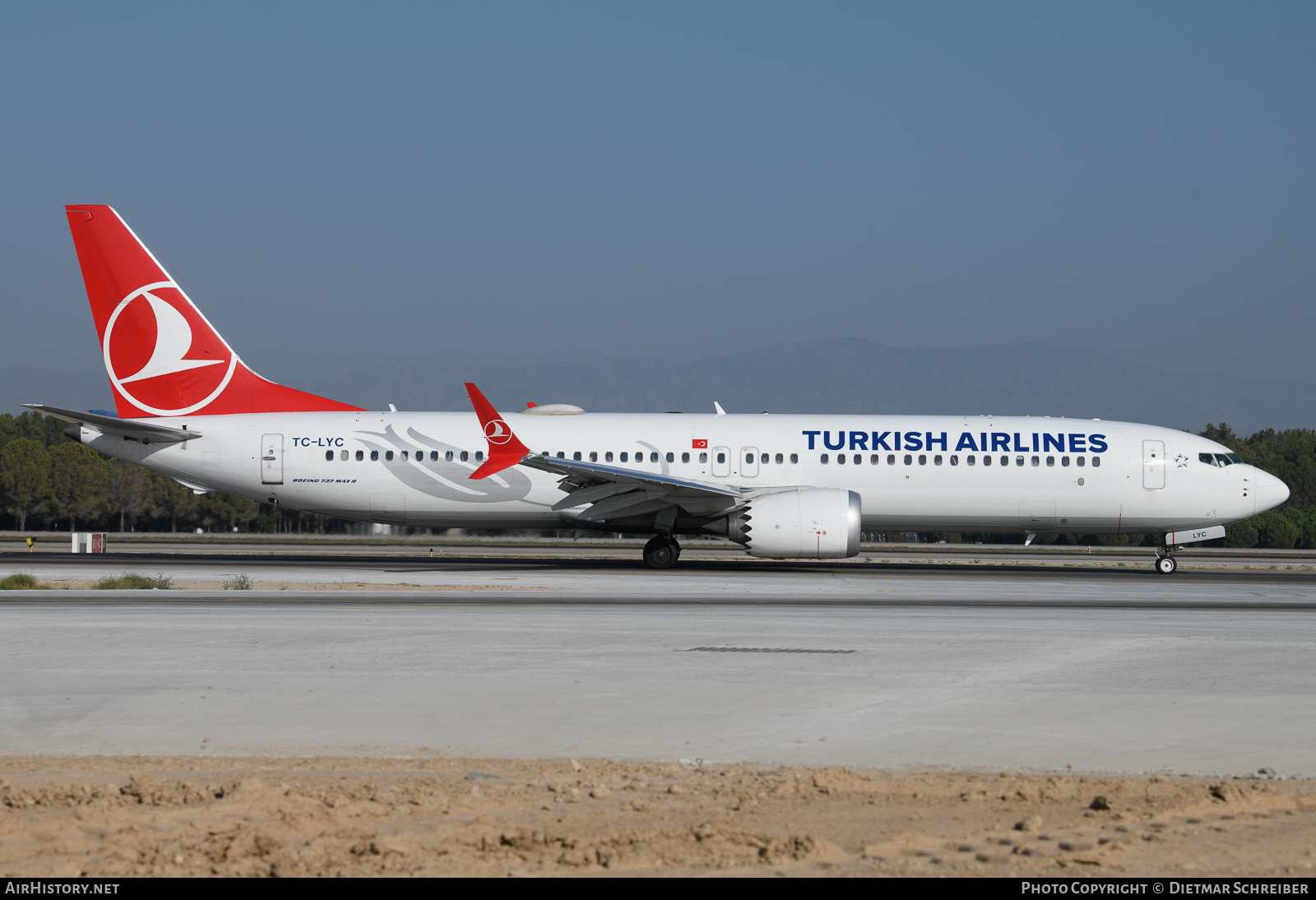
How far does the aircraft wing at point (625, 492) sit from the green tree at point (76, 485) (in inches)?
2728

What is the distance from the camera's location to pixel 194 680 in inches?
405

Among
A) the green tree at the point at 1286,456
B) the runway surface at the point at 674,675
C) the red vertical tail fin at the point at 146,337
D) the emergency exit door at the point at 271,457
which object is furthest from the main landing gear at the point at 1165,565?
the green tree at the point at 1286,456

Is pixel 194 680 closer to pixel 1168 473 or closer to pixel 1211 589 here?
pixel 1211 589

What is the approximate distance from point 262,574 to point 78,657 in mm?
12956

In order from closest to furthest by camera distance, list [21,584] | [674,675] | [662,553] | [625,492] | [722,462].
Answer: [674,675] → [21,584] → [625,492] → [662,553] → [722,462]

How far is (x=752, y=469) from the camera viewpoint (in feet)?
88.5

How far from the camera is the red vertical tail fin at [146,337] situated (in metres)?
27.7

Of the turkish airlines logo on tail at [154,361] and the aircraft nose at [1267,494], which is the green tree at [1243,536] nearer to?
the aircraft nose at [1267,494]

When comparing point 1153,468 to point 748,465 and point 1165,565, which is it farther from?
point 748,465

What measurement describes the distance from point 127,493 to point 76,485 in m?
3.57

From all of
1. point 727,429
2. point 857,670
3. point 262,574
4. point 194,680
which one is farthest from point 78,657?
point 727,429

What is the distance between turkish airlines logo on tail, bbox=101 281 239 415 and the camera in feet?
91.3

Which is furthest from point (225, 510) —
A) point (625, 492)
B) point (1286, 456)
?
point (1286, 456)

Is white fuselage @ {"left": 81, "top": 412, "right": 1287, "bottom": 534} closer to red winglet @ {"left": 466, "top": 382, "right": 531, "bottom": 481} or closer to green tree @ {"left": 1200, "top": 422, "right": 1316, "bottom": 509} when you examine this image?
red winglet @ {"left": 466, "top": 382, "right": 531, "bottom": 481}
